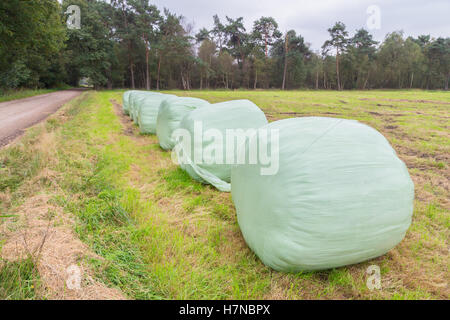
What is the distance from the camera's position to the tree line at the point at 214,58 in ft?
116

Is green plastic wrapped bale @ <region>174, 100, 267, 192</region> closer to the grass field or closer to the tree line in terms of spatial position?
the grass field

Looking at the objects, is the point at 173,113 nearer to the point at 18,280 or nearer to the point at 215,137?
the point at 215,137

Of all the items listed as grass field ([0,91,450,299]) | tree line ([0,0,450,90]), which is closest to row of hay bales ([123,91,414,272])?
grass field ([0,91,450,299])

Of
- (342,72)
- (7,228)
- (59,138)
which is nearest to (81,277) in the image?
(7,228)

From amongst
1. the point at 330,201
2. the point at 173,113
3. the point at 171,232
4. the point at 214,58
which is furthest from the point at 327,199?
the point at 214,58

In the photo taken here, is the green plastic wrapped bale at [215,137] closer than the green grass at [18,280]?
No

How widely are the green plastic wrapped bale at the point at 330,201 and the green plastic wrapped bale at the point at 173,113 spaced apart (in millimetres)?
3458

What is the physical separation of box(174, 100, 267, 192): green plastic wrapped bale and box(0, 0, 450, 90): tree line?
32093 millimetres

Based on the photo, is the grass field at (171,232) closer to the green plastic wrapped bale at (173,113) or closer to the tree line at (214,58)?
the green plastic wrapped bale at (173,113)

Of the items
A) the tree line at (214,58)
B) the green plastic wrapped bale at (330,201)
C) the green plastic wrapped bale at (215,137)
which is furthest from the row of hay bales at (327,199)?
the tree line at (214,58)

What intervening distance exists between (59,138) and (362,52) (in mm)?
55782
